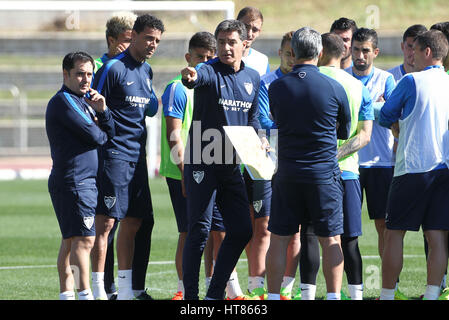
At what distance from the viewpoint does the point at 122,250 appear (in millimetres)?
7188

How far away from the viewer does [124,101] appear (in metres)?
6.87

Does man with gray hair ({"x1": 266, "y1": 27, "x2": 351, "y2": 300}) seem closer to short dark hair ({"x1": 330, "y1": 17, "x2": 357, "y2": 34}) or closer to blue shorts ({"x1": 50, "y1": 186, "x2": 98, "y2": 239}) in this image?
blue shorts ({"x1": 50, "y1": 186, "x2": 98, "y2": 239})

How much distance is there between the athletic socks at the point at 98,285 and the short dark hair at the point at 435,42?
10.6 feet

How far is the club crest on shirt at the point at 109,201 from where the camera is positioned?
22.4ft

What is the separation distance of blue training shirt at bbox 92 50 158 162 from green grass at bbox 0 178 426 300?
1494 mm

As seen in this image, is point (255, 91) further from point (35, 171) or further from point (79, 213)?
point (35, 171)

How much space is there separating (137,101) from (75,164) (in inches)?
39.6

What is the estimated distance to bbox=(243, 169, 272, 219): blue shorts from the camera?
719 centimetres

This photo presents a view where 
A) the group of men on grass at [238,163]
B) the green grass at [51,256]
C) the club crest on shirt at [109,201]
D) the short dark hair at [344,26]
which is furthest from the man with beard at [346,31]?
the club crest on shirt at [109,201]

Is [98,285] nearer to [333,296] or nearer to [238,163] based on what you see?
[238,163]

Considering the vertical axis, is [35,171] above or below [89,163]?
below

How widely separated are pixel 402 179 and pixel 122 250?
2542 mm
